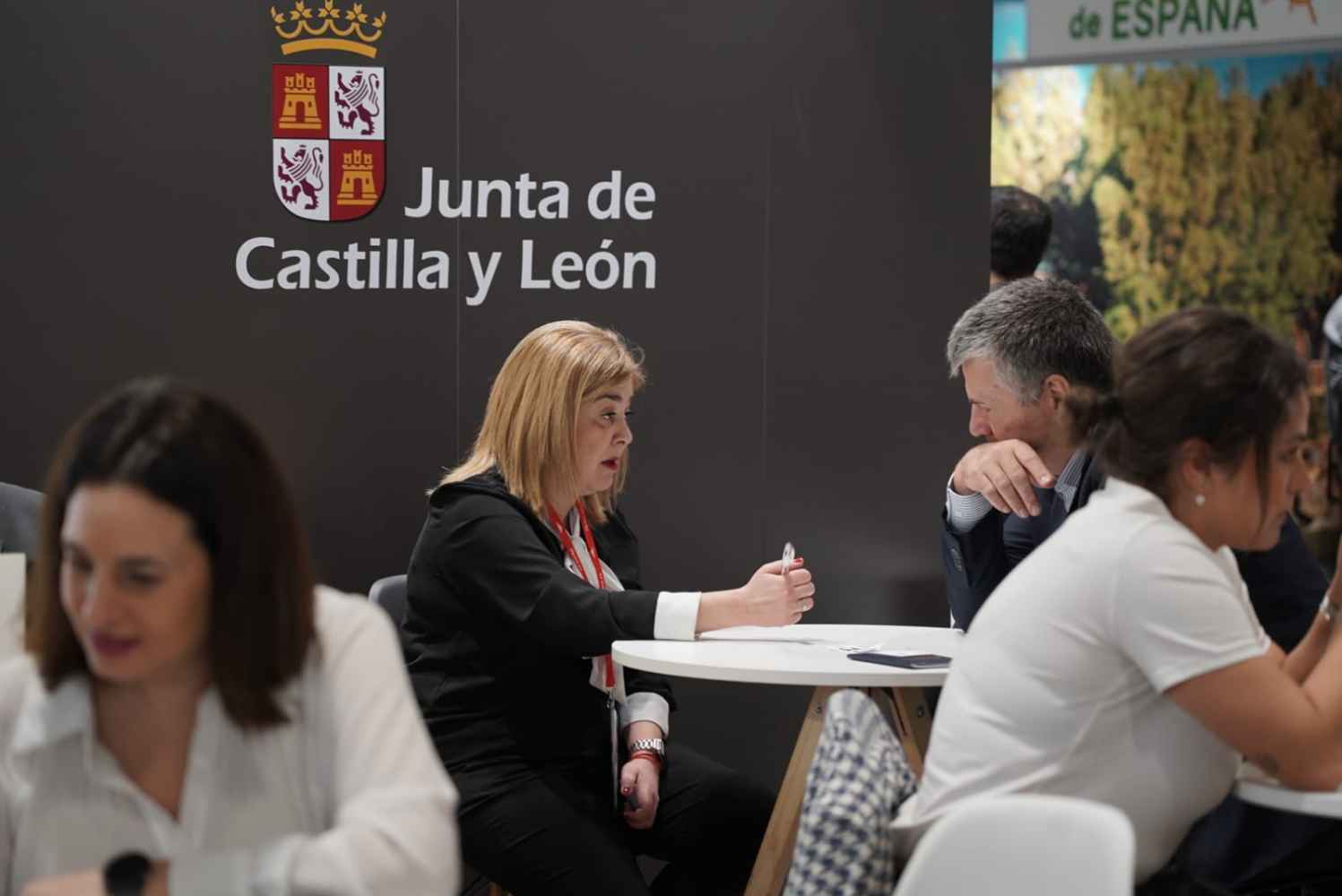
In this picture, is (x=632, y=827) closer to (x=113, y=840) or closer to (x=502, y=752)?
(x=502, y=752)

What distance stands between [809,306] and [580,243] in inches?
25.5

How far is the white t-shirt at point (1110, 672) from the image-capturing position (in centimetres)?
211

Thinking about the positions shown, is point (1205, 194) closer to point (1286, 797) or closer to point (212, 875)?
point (1286, 797)

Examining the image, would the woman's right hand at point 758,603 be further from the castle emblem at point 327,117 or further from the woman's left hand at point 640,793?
the castle emblem at point 327,117

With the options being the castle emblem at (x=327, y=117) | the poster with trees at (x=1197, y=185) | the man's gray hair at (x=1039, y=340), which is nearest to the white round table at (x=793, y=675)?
the man's gray hair at (x=1039, y=340)

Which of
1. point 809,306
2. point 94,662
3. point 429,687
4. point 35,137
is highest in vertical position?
point 35,137

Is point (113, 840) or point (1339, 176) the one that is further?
point (1339, 176)

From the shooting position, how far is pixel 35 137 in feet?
13.7

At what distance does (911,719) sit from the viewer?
324 cm

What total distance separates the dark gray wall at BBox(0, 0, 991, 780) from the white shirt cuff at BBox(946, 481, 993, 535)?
93cm

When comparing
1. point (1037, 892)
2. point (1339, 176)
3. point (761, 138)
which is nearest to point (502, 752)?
point (1037, 892)

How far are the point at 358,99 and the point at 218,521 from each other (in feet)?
9.13

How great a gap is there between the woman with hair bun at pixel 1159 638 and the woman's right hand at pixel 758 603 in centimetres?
102

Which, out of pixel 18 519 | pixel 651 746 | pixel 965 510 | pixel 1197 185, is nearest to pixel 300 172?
pixel 18 519
